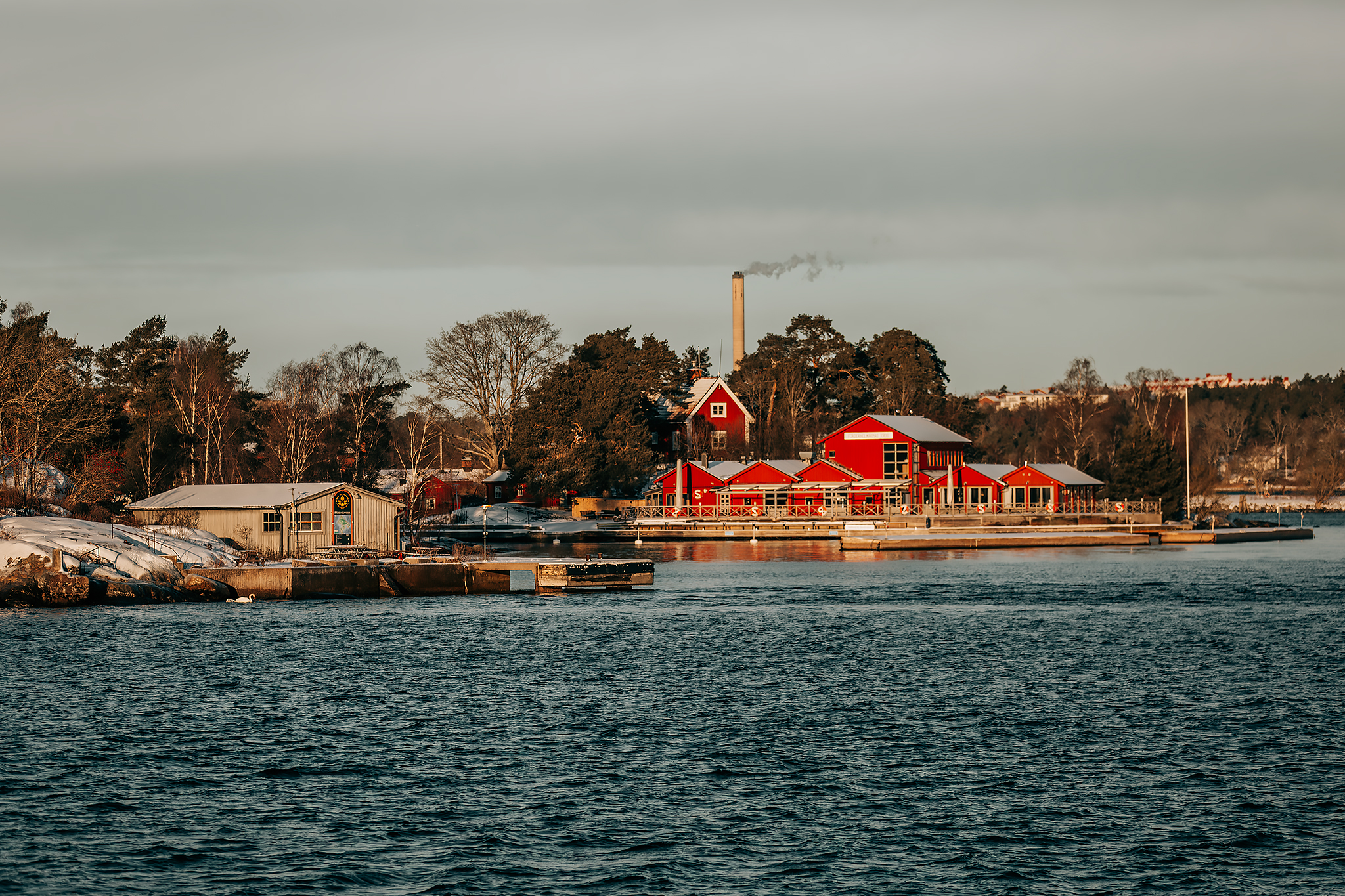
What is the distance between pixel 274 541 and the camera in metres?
58.0

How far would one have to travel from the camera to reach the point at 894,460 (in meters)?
96.4

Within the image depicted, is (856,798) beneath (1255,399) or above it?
beneath

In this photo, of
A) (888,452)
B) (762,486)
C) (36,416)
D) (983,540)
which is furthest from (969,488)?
(36,416)

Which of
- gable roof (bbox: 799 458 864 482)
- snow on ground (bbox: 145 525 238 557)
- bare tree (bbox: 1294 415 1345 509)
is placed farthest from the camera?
bare tree (bbox: 1294 415 1345 509)

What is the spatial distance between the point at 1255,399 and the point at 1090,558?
437 ft

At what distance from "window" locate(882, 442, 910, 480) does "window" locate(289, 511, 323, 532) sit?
4959 cm

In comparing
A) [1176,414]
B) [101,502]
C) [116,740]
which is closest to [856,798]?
[116,740]

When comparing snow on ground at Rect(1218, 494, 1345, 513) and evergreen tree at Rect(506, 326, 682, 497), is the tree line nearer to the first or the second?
evergreen tree at Rect(506, 326, 682, 497)

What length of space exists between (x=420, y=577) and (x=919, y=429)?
177 feet

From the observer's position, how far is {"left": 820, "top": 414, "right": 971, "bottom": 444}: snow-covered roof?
96250mm

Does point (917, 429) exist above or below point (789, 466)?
above

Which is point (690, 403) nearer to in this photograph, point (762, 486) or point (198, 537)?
point (762, 486)

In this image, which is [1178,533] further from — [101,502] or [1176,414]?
[101,502]

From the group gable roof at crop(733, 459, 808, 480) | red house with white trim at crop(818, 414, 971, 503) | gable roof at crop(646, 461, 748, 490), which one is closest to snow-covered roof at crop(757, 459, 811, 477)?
gable roof at crop(733, 459, 808, 480)
